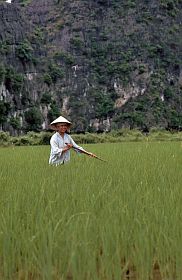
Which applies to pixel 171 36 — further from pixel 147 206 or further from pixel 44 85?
pixel 147 206

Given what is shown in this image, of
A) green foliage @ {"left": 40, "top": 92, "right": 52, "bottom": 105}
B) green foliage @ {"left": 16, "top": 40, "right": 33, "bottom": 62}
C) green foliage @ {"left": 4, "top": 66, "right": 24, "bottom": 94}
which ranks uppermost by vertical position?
green foliage @ {"left": 16, "top": 40, "right": 33, "bottom": 62}

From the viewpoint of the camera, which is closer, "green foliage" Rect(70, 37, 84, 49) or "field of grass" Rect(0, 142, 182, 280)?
"field of grass" Rect(0, 142, 182, 280)

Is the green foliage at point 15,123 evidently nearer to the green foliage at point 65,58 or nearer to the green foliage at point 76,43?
the green foliage at point 65,58

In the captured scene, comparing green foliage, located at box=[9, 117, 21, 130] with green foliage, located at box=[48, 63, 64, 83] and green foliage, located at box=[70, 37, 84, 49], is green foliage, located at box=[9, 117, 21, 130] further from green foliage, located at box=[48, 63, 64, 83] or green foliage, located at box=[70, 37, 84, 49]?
green foliage, located at box=[70, 37, 84, 49]

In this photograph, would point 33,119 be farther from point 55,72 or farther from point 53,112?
point 55,72

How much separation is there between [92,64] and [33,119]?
13.9 m

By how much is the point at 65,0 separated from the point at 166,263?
190ft

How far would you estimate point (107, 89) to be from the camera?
4884cm

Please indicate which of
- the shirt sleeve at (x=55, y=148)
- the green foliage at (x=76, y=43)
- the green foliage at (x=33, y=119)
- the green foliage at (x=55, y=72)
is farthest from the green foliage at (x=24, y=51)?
the shirt sleeve at (x=55, y=148)

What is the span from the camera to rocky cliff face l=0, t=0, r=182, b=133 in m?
40.7

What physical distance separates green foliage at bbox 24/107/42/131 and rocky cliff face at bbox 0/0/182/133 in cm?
8

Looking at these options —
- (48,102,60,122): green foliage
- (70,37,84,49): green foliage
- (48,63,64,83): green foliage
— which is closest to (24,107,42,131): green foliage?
(48,102,60,122): green foliage

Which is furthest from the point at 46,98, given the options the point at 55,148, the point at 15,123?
the point at 55,148

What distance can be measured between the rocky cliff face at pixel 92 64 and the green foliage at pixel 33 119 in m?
0.08
